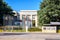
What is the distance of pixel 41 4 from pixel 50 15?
23.3 feet

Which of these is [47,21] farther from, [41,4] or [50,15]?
[41,4]

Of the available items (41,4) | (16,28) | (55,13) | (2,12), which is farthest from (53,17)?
(2,12)

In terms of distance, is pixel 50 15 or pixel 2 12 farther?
pixel 2 12

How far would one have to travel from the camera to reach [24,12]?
312 feet

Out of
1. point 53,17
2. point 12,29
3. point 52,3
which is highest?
point 52,3

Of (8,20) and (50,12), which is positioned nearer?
(50,12)

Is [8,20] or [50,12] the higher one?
[50,12]

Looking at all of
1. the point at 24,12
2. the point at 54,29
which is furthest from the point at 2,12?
the point at 24,12

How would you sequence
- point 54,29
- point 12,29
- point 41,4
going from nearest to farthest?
point 54,29 < point 12,29 < point 41,4

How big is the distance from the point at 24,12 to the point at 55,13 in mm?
46543

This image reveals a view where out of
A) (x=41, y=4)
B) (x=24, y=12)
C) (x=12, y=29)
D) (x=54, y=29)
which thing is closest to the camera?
(x=54, y=29)

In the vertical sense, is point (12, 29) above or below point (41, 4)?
below

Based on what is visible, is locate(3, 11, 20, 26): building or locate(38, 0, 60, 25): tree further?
locate(3, 11, 20, 26): building

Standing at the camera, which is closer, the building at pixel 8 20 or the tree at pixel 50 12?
the tree at pixel 50 12
